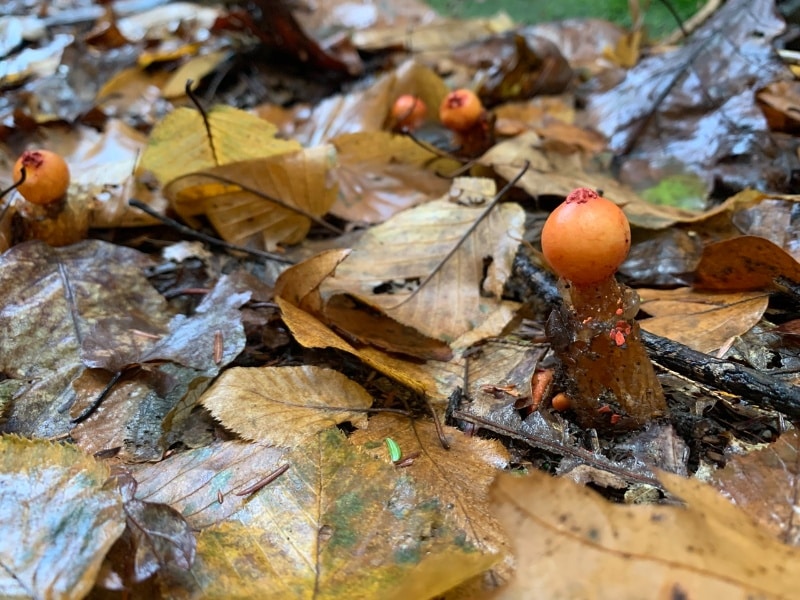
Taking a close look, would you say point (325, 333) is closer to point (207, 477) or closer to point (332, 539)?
point (207, 477)

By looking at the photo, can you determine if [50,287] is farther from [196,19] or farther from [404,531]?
[196,19]

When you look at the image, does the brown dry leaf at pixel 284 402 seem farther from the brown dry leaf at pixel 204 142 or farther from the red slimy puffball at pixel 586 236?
the brown dry leaf at pixel 204 142

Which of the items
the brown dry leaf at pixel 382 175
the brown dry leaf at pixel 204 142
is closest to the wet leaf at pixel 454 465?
the brown dry leaf at pixel 382 175

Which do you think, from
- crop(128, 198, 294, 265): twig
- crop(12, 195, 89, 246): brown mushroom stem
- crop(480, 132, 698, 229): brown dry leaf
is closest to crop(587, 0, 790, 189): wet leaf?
crop(480, 132, 698, 229): brown dry leaf

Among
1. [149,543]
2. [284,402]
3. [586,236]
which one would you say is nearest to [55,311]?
[284,402]

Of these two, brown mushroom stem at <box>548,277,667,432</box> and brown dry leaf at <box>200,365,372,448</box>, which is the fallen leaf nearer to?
brown dry leaf at <box>200,365,372,448</box>

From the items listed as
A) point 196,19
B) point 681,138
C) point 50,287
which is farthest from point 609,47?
point 50,287
